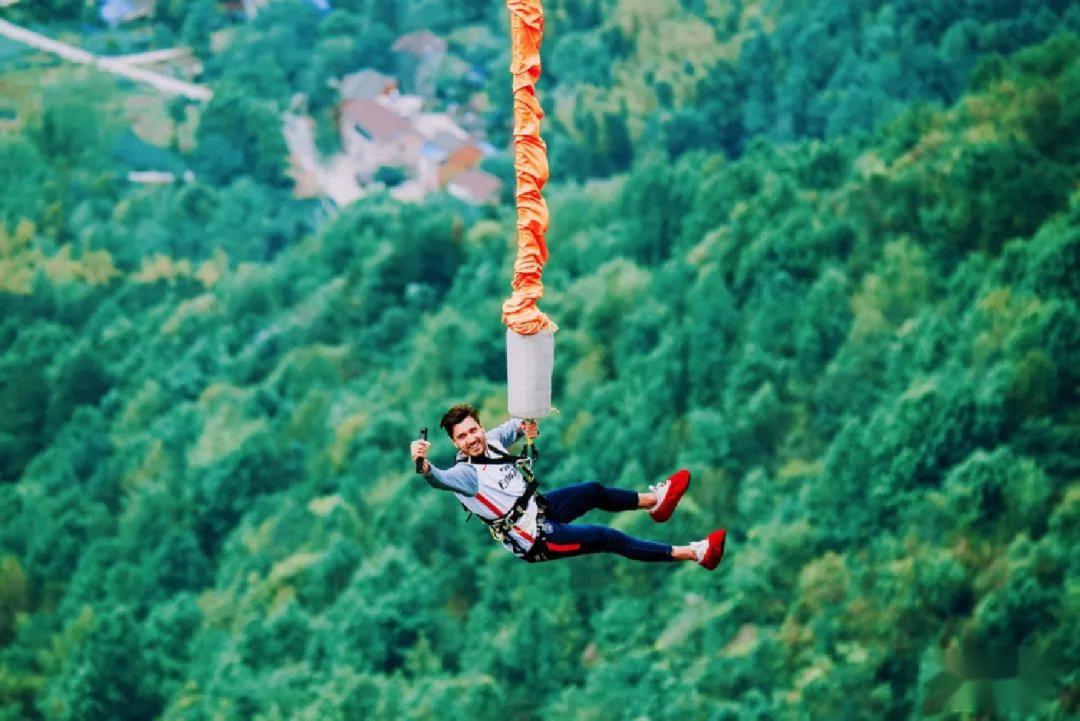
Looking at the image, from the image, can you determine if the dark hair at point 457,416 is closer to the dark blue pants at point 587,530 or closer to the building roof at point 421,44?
the dark blue pants at point 587,530

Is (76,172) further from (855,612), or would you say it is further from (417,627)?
(855,612)

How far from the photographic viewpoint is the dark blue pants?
41.1 feet

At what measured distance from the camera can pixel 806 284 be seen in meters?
48.4

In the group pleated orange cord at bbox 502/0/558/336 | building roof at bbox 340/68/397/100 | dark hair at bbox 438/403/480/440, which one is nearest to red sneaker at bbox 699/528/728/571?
dark hair at bbox 438/403/480/440

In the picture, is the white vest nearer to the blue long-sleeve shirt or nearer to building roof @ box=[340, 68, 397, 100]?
the blue long-sleeve shirt

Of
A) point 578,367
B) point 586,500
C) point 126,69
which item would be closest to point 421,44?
point 126,69

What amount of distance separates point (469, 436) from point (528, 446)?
52cm

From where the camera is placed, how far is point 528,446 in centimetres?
1181

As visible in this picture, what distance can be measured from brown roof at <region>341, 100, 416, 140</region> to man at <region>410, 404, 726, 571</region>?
69325 millimetres

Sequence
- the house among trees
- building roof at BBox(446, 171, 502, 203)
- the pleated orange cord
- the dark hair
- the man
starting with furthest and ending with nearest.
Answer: the house among trees < building roof at BBox(446, 171, 502, 203) < the man < the dark hair < the pleated orange cord

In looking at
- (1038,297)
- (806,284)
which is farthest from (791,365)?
(1038,297)

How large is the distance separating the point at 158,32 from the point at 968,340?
5911 cm

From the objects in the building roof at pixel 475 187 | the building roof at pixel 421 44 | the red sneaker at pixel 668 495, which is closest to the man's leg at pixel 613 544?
the red sneaker at pixel 668 495

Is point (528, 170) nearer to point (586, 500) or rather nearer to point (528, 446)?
point (528, 446)
